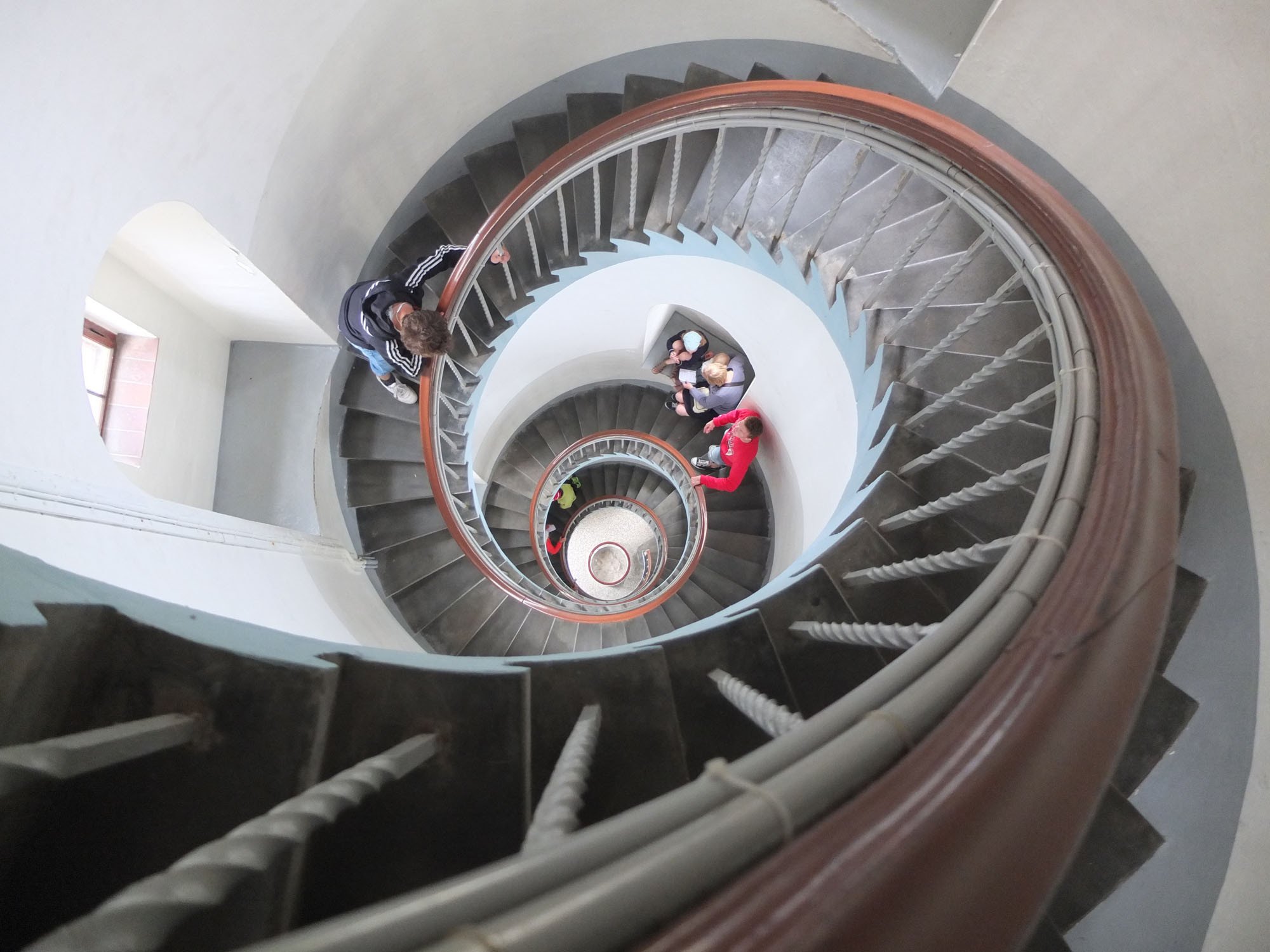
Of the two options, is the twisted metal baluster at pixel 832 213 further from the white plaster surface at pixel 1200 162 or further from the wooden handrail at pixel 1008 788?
the wooden handrail at pixel 1008 788

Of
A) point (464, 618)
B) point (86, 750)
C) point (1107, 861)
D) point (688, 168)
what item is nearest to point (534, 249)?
point (688, 168)

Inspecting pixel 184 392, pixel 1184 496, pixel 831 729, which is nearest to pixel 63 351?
pixel 184 392

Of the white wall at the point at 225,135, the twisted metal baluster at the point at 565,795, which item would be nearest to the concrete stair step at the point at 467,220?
the white wall at the point at 225,135

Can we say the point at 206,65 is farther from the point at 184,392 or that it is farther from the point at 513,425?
the point at 513,425

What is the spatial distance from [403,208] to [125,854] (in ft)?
16.3

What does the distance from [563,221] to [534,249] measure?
0.49 m

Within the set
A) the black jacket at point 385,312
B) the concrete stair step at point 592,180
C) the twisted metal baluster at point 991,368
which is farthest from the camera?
the concrete stair step at point 592,180

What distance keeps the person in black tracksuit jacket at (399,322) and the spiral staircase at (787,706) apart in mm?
363

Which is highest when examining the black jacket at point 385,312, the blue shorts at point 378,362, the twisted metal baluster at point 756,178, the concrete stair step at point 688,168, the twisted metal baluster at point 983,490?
the concrete stair step at point 688,168

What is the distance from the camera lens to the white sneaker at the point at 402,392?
182 inches

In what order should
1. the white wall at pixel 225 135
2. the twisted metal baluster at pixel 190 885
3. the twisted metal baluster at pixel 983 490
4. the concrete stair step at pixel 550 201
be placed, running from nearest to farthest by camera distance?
1. the twisted metal baluster at pixel 190 885
2. the twisted metal baluster at pixel 983 490
3. the white wall at pixel 225 135
4. the concrete stair step at pixel 550 201

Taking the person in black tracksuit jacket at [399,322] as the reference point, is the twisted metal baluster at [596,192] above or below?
above

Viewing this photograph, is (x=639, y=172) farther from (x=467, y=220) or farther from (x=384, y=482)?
(x=384, y=482)

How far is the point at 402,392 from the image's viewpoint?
465cm
